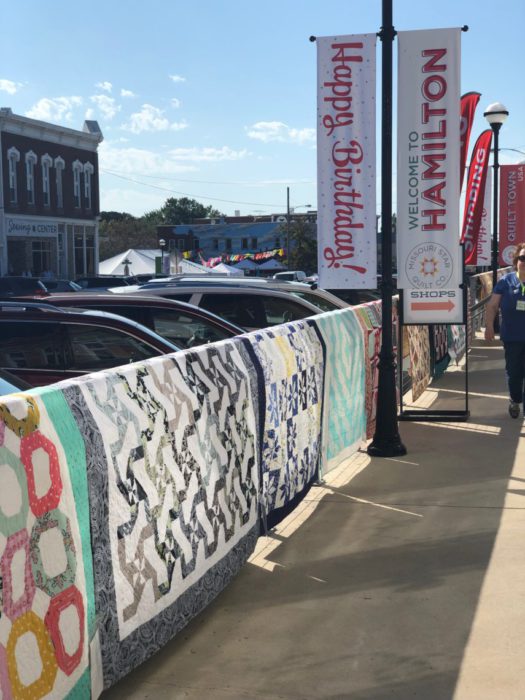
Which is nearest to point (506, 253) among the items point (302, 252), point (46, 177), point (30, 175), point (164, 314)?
point (164, 314)

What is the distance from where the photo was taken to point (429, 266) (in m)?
10.2

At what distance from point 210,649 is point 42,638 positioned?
55.0 inches

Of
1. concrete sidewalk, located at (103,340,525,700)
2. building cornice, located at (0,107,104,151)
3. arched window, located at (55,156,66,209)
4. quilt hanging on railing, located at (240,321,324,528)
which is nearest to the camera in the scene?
concrete sidewalk, located at (103,340,525,700)

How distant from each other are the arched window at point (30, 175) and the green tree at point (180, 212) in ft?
415

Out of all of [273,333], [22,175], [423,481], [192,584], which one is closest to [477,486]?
[423,481]

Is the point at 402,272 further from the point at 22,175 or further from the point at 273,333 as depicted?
the point at 22,175

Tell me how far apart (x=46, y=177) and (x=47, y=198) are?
1.33m

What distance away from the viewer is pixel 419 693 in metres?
4.09

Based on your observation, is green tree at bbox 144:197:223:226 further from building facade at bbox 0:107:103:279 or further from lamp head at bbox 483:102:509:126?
lamp head at bbox 483:102:509:126

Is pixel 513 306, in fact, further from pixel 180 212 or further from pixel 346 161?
pixel 180 212

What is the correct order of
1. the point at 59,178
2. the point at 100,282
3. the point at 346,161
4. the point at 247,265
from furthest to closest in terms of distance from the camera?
the point at 247,265
the point at 59,178
the point at 100,282
the point at 346,161

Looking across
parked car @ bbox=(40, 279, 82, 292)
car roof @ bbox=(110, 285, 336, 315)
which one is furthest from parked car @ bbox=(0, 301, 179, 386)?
parked car @ bbox=(40, 279, 82, 292)

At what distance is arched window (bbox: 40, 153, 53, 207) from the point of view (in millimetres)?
Answer: 56737

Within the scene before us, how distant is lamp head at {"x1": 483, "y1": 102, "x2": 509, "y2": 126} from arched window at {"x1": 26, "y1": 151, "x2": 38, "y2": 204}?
39.8m
